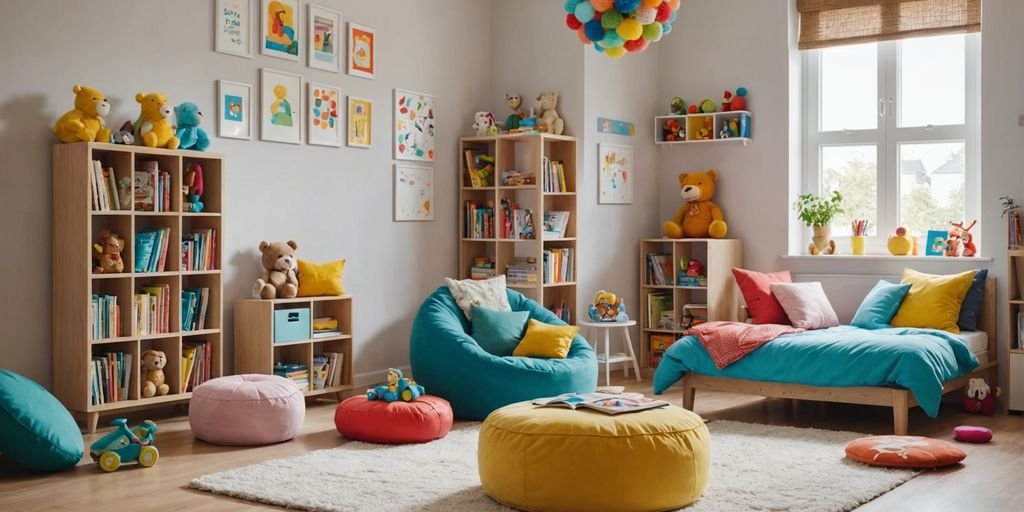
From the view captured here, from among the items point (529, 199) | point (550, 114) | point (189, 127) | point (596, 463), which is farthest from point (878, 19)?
point (596, 463)

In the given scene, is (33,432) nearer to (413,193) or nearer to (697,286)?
(413,193)

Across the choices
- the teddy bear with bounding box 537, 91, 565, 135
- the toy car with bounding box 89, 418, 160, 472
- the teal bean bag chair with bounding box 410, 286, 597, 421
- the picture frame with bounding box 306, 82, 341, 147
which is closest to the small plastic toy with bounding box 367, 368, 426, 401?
the teal bean bag chair with bounding box 410, 286, 597, 421

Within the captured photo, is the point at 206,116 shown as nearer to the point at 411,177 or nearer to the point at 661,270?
the point at 411,177

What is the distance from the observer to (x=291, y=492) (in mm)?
3705

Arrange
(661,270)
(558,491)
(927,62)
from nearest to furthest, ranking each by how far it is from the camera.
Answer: (558,491) → (927,62) → (661,270)

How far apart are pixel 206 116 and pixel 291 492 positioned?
2486 mm

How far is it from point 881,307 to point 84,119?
14.3 feet

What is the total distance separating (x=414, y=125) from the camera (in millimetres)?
6633

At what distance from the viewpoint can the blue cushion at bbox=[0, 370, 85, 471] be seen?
3938 mm

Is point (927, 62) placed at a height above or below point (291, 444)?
above

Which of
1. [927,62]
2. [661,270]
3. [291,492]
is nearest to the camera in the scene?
[291,492]

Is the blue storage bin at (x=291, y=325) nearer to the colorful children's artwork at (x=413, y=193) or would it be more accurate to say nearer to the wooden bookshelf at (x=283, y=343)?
the wooden bookshelf at (x=283, y=343)

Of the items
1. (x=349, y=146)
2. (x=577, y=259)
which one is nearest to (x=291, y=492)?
(x=349, y=146)

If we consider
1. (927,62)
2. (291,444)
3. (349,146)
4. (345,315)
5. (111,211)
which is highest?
(927,62)
